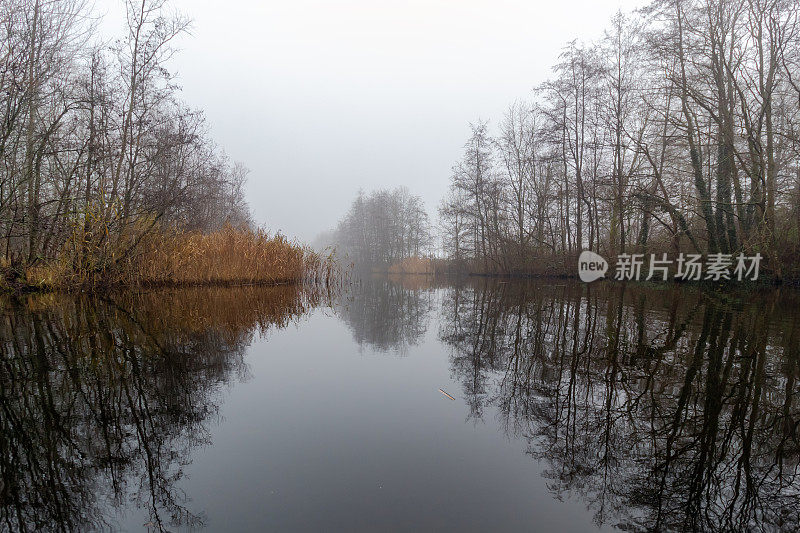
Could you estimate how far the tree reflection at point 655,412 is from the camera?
53.8 inches

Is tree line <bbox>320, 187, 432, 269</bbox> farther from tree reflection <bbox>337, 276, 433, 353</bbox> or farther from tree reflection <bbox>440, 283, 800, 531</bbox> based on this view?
tree reflection <bbox>440, 283, 800, 531</bbox>

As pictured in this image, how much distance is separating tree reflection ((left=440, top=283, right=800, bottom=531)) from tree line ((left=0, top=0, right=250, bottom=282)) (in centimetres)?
820

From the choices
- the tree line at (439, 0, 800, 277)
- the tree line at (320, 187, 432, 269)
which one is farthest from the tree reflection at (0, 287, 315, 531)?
the tree line at (320, 187, 432, 269)

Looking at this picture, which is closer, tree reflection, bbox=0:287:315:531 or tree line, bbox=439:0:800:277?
tree reflection, bbox=0:287:315:531

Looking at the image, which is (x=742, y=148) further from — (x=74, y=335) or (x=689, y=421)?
(x=74, y=335)

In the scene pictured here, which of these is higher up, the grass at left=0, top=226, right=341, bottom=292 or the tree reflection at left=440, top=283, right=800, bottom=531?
the grass at left=0, top=226, right=341, bottom=292

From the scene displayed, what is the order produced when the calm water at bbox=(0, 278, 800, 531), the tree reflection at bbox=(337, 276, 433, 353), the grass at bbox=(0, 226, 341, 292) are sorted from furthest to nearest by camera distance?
the grass at bbox=(0, 226, 341, 292)
the tree reflection at bbox=(337, 276, 433, 353)
the calm water at bbox=(0, 278, 800, 531)

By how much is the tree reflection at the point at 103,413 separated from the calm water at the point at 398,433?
0.04ft

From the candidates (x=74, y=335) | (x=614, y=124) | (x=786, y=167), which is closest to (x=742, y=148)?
(x=786, y=167)

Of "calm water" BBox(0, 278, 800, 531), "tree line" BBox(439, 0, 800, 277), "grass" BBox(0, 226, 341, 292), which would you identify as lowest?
"calm water" BBox(0, 278, 800, 531)

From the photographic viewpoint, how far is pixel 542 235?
18.9 meters

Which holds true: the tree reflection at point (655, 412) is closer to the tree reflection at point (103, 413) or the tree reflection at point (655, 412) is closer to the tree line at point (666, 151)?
the tree reflection at point (103, 413)

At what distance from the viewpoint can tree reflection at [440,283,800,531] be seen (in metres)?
1.37

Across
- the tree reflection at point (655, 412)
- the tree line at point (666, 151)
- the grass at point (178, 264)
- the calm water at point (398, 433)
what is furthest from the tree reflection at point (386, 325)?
the tree line at point (666, 151)
